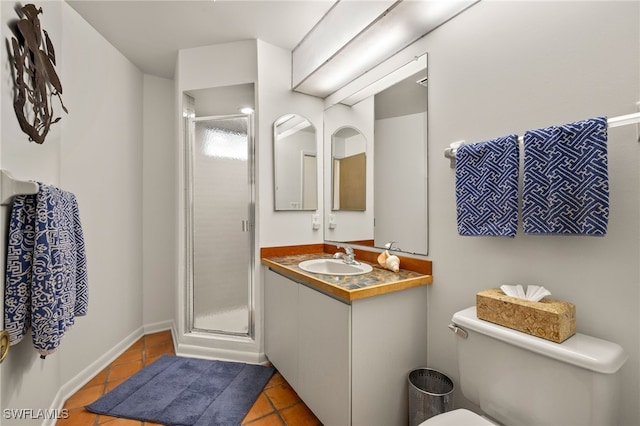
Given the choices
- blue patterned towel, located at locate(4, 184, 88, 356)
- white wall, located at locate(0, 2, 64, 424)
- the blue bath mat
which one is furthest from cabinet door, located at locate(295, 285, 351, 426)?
white wall, located at locate(0, 2, 64, 424)

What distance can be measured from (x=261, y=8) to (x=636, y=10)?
1.86m

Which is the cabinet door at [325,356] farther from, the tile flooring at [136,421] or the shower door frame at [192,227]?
the shower door frame at [192,227]

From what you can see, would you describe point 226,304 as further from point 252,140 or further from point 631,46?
point 631,46

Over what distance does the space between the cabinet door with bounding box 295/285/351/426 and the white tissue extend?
2.15ft

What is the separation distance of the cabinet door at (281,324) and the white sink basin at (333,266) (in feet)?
0.64

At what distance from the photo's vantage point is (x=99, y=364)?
82.1 inches

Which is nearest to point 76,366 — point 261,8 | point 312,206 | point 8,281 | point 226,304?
point 226,304

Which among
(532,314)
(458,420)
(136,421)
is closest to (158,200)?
(136,421)

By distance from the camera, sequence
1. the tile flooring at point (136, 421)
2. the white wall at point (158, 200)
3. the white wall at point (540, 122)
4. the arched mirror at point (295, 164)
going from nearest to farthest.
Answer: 1. the white wall at point (540, 122)
2. the tile flooring at point (136, 421)
3. the arched mirror at point (295, 164)
4. the white wall at point (158, 200)

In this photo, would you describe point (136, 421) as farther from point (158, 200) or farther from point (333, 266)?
point (158, 200)

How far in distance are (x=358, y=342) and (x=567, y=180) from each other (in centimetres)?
103

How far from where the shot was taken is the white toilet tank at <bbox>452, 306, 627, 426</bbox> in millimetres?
812

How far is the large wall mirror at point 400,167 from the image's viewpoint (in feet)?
5.31

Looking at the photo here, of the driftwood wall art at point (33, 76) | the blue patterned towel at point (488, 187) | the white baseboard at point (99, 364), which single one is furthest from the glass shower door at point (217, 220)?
the blue patterned towel at point (488, 187)
